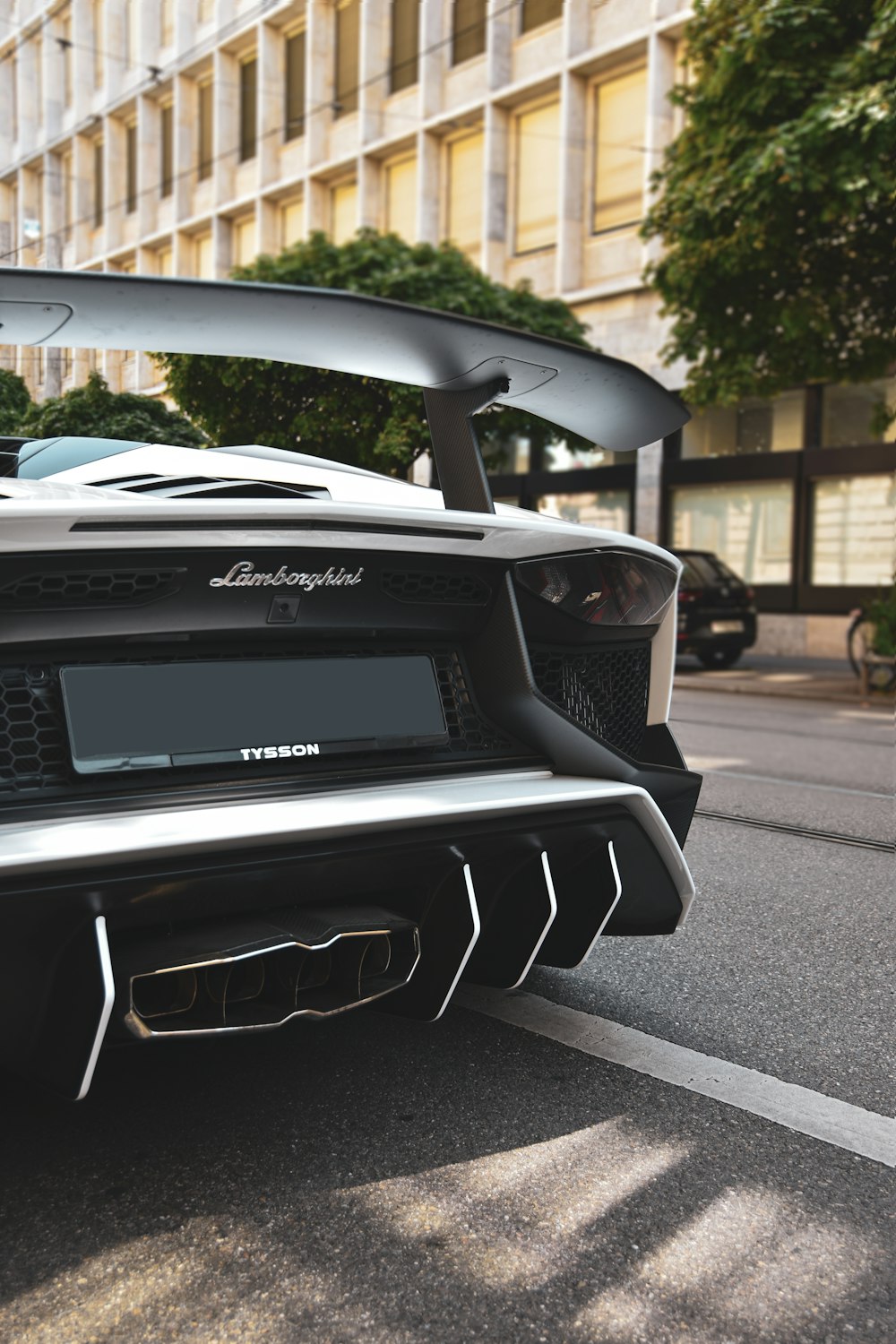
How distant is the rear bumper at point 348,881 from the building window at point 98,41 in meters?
21.6

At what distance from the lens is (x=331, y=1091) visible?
2.63 meters

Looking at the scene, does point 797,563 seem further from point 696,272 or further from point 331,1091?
point 331,1091

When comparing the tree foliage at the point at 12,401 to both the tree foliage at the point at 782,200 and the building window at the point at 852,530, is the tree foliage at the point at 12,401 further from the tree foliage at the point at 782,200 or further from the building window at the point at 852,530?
the building window at the point at 852,530

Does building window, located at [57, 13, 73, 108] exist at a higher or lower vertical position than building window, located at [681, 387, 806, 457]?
higher

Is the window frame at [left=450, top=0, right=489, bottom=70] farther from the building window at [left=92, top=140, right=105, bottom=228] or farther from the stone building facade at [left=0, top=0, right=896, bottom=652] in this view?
the building window at [left=92, top=140, right=105, bottom=228]

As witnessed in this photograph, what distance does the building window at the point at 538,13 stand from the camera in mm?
26875

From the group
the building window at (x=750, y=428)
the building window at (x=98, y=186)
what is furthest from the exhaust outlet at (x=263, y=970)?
the building window at (x=98, y=186)

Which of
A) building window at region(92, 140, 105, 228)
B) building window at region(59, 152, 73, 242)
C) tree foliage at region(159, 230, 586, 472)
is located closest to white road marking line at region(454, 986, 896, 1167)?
tree foliage at region(159, 230, 586, 472)

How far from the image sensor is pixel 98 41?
1010 inches

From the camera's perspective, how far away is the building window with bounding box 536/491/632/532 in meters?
27.0

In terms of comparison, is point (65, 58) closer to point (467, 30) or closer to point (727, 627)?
point (467, 30)

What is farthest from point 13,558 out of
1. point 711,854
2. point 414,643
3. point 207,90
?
point 207,90

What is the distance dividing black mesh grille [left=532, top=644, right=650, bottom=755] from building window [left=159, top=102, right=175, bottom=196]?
37884 mm

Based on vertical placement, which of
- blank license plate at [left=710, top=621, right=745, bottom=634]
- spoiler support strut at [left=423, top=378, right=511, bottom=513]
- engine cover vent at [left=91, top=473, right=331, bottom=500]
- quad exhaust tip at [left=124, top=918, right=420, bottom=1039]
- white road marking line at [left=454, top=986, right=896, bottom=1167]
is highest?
spoiler support strut at [left=423, top=378, right=511, bottom=513]
